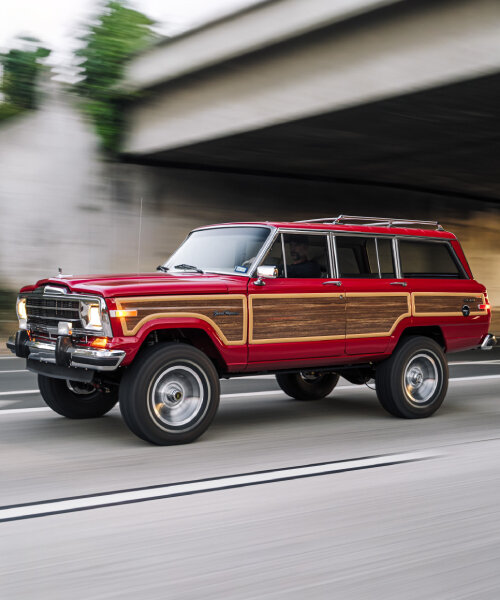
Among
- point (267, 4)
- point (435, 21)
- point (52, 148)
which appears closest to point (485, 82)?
point (435, 21)

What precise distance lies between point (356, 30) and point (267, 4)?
2102mm

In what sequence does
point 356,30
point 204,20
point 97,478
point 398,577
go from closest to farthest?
1. point 398,577
2. point 97,478
3. point 356,30
4. point 204,20

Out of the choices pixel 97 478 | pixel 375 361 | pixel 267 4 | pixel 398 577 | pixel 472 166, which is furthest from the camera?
pixel 472 166

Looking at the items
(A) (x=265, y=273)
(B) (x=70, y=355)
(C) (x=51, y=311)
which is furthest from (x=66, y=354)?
(A) (x=265, y=273)

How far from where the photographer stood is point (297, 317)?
24.0 ft

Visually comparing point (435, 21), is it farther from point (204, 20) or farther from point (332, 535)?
point (332, 535)

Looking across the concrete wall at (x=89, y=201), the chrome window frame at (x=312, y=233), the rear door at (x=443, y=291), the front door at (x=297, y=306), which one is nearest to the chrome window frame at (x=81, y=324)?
the front door at (x=297, y=306)

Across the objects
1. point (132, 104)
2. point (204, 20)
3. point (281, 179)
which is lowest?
point (281, 179)

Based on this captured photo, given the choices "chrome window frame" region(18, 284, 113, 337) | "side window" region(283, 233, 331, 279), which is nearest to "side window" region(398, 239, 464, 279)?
"side window" region(283, 233, 331, 279)

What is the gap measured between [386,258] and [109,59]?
45.0 ft

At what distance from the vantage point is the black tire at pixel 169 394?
6.36 meters

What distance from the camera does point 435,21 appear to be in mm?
13250

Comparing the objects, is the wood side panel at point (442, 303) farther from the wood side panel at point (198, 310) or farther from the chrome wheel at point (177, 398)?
the chrome wheel at point (177, 398)

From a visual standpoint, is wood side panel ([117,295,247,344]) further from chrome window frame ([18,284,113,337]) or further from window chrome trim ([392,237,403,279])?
window chrome trim ([392,237,403,279])
